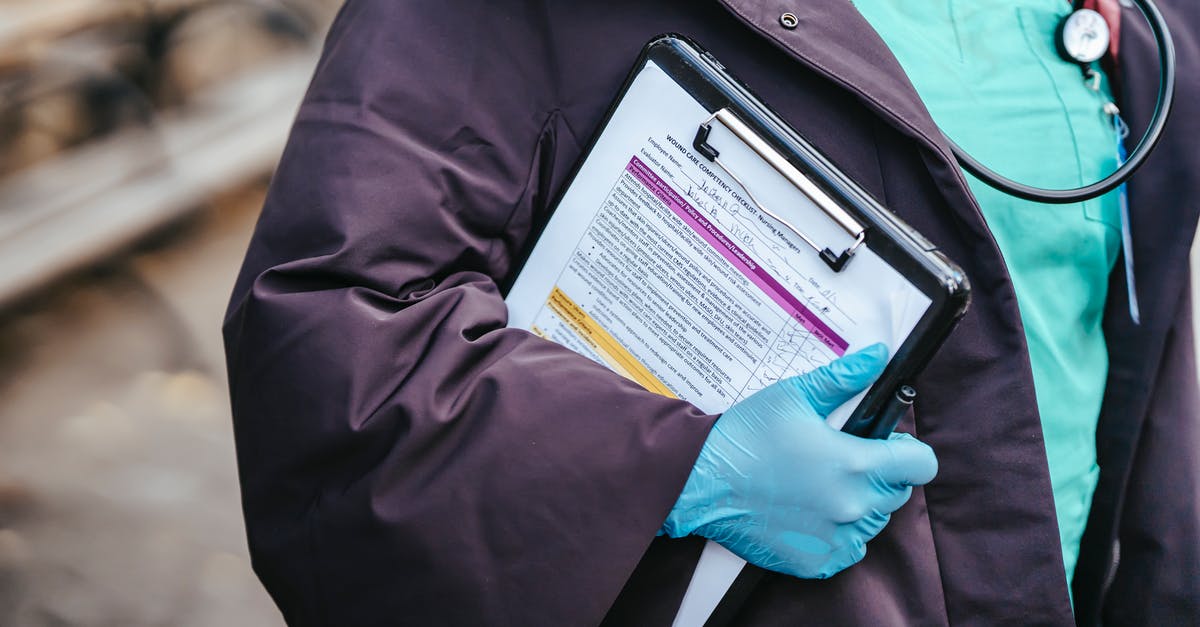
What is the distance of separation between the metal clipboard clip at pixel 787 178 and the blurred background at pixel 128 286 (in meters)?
1.18

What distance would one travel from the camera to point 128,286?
176 cm

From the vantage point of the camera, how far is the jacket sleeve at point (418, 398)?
73cm

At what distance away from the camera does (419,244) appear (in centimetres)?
77

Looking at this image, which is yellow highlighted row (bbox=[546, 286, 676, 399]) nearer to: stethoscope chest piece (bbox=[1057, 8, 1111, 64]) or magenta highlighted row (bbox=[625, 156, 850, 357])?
magenta highlighted row (bbox=[625, 156, 850, 357])

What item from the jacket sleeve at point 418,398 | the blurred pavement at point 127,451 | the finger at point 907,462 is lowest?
the blurred pavement at point 127,451

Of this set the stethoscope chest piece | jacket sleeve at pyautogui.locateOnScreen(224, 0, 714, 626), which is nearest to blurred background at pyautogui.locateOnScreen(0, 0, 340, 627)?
jacket sleeve at pyautogui.locateOnScreen(224, 0, 714, 626)

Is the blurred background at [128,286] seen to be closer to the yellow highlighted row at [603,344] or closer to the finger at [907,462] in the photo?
the yellow highlighted row at [603,344]

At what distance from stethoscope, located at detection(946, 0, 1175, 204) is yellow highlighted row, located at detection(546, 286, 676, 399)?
33cm

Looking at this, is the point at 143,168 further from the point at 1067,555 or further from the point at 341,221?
the point at 1067,555

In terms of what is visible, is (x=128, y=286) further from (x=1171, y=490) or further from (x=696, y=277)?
(x=1171, y=490)

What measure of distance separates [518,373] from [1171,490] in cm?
71

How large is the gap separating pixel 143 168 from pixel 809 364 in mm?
1554

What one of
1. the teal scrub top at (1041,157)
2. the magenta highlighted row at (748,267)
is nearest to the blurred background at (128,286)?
the magenta highlighted row at (748,267)

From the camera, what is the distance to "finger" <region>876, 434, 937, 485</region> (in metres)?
0.74
